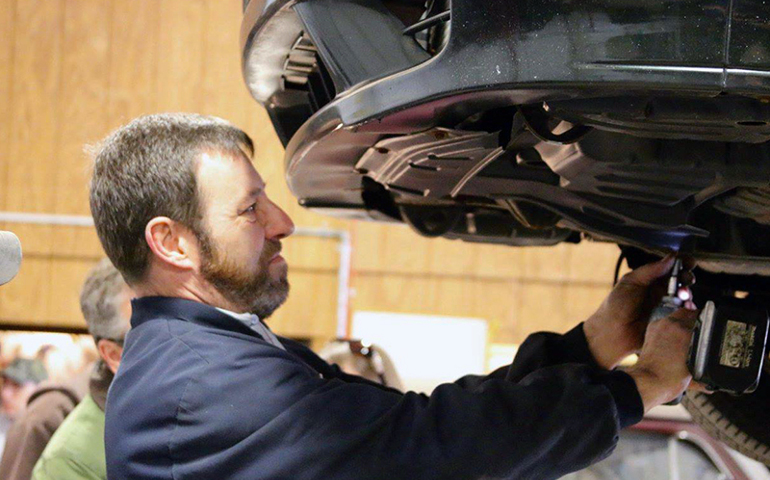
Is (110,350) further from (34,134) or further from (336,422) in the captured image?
(34,134)

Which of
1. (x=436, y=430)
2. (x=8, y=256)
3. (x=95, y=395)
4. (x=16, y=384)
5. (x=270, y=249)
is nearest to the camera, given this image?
(x=8, y=256)

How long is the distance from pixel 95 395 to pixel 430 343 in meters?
2.90

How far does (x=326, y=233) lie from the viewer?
19.7 feet

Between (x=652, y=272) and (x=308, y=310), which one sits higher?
(x=652, y=272)

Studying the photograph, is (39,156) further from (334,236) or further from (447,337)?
(447,337)

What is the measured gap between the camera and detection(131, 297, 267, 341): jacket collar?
1.65m

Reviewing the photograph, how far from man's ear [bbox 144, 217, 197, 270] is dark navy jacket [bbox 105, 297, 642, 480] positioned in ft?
0.59

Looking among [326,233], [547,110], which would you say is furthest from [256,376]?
[326,233]

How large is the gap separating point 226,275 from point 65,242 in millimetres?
4601

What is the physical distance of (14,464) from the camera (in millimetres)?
2826

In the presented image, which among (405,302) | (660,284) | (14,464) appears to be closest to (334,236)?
(405,302)

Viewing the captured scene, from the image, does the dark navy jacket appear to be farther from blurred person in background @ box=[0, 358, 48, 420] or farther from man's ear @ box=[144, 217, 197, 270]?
blurred person in background @ box=[0, 358, 48, 420]

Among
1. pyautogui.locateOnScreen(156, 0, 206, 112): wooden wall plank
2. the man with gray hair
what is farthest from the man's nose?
pyautogui.locateOnScreen(156, 0, 206, 112): wooden wall plank

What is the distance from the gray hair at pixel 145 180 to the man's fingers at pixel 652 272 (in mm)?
759
